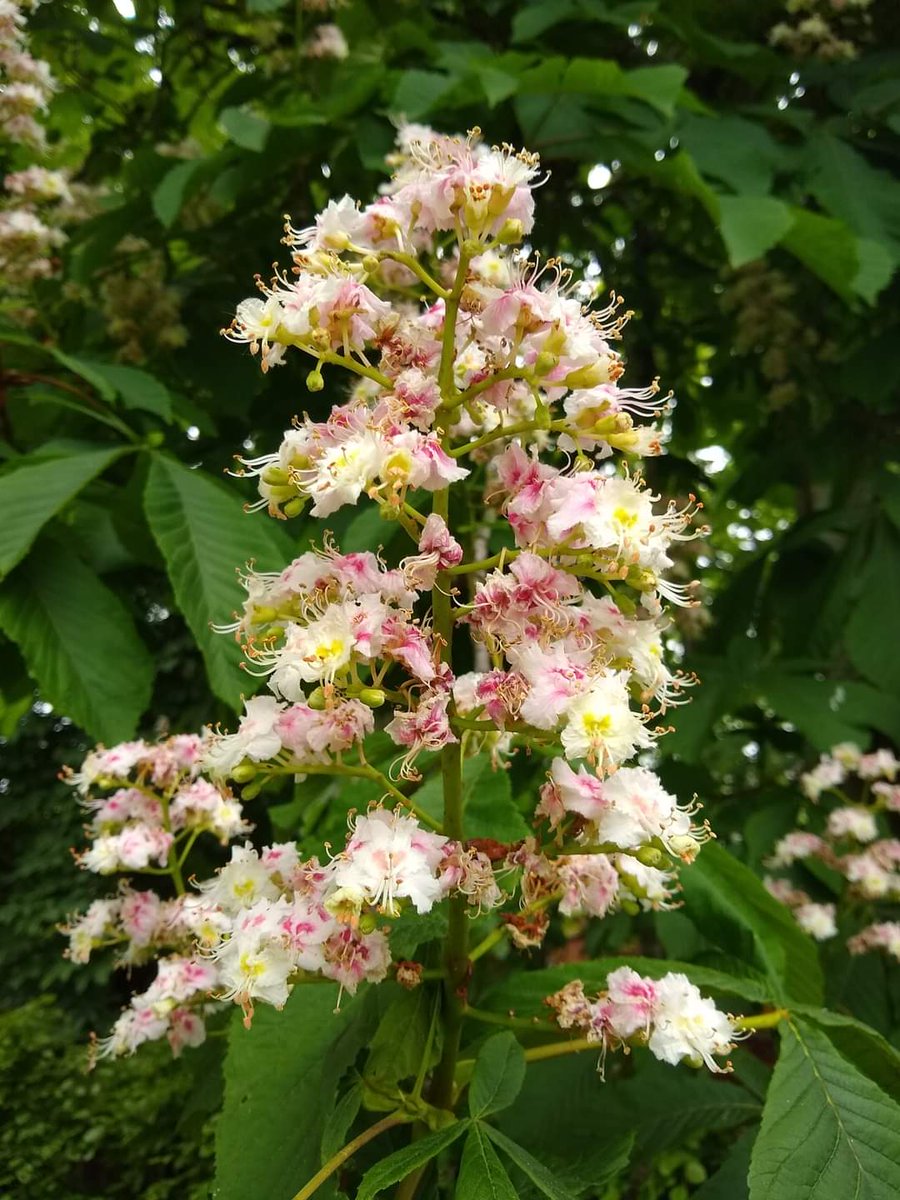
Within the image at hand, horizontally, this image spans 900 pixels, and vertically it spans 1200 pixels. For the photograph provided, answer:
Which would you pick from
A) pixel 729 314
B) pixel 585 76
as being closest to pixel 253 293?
pixel 585 76

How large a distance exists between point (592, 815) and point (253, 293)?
1760mm

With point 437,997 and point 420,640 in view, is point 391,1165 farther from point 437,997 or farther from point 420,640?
point 420,640

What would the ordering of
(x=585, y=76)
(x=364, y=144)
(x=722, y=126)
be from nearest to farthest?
(x=585, y=76) → (x=364, y=144) → (x=722, y=126)

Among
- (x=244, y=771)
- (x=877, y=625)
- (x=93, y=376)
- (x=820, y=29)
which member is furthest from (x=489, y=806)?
(x=820, y=29)

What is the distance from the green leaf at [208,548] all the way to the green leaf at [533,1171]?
0.51m

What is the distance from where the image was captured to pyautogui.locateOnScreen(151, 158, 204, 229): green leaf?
5.42 feet

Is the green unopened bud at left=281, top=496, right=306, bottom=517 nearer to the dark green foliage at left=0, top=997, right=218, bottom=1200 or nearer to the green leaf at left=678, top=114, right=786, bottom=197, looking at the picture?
the green leaf at left=678, top=114, right=786, bottom=197

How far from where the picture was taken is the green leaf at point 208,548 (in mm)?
1116

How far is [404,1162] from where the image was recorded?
69cm

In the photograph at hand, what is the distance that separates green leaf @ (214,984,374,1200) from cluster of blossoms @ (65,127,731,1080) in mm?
125

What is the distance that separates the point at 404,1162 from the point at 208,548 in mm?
757

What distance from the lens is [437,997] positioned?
0.83 metres

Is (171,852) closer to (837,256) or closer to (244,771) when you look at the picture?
(244,771)

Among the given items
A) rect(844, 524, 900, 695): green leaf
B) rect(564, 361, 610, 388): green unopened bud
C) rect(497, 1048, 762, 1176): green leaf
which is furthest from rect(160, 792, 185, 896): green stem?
rect(844, 524, 900, 695): green leaf
